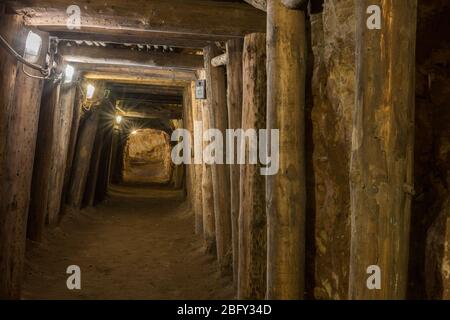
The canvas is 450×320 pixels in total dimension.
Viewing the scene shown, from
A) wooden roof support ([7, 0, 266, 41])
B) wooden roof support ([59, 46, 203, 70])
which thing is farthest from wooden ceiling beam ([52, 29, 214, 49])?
wooden roof support ([59, 46, 203, 70])

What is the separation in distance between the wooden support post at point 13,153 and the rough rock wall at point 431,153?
3.55 m

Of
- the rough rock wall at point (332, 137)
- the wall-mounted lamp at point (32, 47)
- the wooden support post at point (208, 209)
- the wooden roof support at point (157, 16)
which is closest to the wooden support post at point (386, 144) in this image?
the rough rock wall at point (332, 137)

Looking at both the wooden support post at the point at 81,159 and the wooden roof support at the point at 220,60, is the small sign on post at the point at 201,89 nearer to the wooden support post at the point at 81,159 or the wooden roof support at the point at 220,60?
the wooden roof support at the point at 220,60

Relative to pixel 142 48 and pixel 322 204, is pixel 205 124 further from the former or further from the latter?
pixel 322 204

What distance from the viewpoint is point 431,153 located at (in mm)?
2412

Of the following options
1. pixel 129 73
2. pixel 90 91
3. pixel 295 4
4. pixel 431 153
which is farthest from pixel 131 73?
pixel 431 153

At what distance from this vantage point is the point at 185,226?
877 cm

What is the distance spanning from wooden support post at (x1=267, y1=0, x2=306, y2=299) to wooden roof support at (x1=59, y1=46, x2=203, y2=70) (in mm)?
3663

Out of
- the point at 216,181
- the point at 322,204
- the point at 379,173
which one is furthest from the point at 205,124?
the point at 379,173

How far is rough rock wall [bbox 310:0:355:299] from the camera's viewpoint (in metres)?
2.58

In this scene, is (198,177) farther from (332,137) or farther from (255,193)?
(332,137)

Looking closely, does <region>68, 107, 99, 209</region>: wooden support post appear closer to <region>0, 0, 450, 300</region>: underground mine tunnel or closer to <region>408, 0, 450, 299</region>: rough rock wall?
<region>0, 0, 450, 300</region>: underground mine tunnel

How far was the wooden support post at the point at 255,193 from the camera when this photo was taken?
3807 millimetres

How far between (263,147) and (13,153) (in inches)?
101
